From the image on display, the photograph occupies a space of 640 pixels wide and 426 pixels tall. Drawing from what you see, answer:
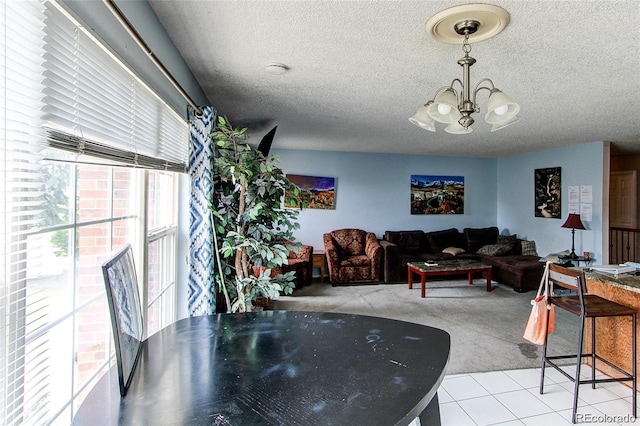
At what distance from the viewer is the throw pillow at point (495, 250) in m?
5.76

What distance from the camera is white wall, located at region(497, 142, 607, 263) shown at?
4836 mm

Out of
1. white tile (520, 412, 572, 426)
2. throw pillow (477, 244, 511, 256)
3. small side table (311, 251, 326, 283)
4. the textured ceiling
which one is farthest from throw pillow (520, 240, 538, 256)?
white tile (520, 412, 572, 426)

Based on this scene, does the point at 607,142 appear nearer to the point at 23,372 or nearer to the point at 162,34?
the point at 162,34

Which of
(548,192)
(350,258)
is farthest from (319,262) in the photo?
(548,192)

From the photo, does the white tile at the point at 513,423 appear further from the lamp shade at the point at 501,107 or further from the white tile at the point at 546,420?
the lamp shade at the point at 501,107

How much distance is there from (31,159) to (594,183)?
6224mm

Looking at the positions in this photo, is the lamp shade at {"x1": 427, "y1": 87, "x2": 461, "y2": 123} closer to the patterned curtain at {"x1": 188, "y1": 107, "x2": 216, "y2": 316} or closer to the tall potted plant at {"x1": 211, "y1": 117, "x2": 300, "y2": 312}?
the tall potted plant at {"x1": 211, "y1": 117, "x2": 300, "y2": 312}

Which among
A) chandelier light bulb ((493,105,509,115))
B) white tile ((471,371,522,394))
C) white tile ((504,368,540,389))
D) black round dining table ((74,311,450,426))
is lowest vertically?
white tile ((471,371,522,394))

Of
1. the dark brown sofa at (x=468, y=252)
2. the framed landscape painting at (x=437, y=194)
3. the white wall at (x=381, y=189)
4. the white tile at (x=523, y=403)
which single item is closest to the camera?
the white tile at (x=523, y=403)

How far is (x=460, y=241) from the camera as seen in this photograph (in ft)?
20.7

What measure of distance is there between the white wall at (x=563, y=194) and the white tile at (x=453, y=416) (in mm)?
4127

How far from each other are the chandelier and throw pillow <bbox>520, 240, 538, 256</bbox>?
493 centimetres

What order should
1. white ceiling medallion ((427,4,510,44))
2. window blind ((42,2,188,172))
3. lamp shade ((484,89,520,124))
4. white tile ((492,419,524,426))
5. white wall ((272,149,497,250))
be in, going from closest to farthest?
1. window blind ((42,2,188,172))
2. white ceiling medallion ((427,4,510,44))
3. lamp shade ((484,89,520,124))
4. white tile ((492,419,524,426))
5. white wall ((272,149,497,250))

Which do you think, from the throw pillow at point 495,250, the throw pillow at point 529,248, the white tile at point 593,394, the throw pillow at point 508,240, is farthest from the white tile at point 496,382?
the throw pillow at point 529,248
